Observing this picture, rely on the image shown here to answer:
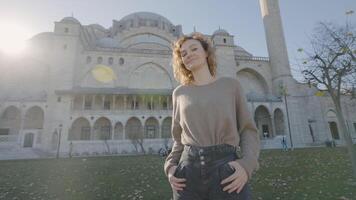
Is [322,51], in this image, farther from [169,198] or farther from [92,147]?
[92,147]

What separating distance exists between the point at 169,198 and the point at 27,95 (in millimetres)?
33088

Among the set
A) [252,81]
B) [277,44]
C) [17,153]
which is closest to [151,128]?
[17,153]

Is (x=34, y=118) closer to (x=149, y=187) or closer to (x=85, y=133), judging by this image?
(x=85, y=133)

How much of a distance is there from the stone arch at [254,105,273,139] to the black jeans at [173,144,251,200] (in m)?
36.3

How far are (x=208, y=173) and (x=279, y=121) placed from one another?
124 ft

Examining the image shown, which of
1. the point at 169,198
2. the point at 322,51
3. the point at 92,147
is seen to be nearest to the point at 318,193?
the point at 169,198

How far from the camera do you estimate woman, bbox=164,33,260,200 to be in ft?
5.21

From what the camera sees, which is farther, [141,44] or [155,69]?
[141,44]

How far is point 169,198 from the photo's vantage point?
18.3ft

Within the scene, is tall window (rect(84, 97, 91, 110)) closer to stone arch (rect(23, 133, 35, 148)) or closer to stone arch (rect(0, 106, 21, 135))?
stone arch (rect(23, 133, 35, 148))

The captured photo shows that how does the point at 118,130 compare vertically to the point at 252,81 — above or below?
below

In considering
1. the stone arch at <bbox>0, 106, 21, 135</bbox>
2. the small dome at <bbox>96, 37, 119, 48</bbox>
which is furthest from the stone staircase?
the small dome at <bbox>96, 37, 119, 48</bbox>

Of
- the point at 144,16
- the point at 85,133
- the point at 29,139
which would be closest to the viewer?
the point at 29,139

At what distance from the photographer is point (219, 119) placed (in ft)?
5.68
